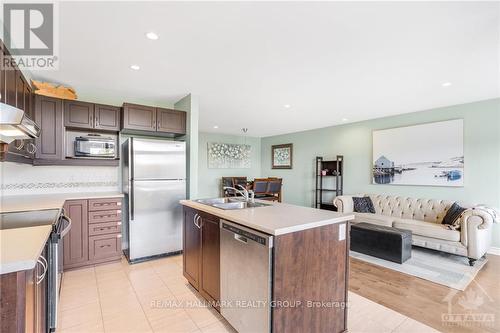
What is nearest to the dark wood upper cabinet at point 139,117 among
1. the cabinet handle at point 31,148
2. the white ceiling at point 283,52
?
the white ceiling at point 283,52

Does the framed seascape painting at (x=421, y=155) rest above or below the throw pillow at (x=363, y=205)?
above

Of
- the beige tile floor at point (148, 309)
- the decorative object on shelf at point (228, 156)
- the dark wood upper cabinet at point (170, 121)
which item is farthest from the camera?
the decorative object on shelf at point (228, 156)

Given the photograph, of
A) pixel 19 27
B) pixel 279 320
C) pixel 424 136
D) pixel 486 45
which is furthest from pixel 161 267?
pixel 424 136

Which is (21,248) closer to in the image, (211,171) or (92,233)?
(92,233)

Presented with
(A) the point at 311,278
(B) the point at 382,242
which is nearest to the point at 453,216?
(B) the point at 382,242

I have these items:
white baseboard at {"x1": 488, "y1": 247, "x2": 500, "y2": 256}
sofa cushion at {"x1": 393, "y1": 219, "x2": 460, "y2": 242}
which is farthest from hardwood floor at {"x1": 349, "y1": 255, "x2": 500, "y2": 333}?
white baseboard at {"x1": 488, "y1": 247, "x2": 500, "y2": 256}

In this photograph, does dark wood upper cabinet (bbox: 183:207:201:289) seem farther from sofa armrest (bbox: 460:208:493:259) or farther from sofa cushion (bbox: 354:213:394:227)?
sofa armrest (bbox: 460:208:493:259)

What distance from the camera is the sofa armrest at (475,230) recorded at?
3.15 metres

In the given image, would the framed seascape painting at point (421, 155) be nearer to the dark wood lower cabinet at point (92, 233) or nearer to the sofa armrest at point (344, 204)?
the sofa armrest at point (344, 204)

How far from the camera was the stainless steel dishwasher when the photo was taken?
150cm

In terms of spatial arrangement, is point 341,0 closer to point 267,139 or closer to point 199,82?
point 199,82

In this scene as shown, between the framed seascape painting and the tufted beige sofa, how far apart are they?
1.41 ft

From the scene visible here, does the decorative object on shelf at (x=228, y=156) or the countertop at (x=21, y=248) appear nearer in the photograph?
the countertop at (x=21, y=248)

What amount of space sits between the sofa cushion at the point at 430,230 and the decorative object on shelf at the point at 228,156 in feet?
16.3
